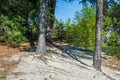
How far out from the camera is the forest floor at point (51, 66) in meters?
13.9

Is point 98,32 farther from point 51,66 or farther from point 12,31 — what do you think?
point 12,31

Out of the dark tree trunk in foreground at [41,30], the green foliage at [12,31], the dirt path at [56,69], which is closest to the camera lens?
the dirt path at [56,69]

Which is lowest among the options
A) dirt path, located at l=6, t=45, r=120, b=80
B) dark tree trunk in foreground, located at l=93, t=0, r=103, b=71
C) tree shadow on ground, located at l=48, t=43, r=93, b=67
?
dirt path, located at l=6, t=45, r=120, b=80

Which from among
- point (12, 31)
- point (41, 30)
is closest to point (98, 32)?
point (41, 30)

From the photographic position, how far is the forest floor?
13.9m

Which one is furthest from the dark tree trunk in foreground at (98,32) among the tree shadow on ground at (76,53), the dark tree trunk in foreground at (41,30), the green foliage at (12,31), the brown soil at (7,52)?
the green foliage at (12,31)

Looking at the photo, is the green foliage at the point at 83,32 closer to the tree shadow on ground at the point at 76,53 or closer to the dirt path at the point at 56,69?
the tree shadow on ground at the point at 76,53

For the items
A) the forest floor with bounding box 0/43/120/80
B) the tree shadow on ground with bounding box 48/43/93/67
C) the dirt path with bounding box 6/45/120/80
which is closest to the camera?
the dirt path with bounding box 6/45/120/80

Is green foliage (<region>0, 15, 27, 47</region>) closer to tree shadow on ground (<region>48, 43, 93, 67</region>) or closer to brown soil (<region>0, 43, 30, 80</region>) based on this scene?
brown soil (<region>0, 43, 30, 80</region>)

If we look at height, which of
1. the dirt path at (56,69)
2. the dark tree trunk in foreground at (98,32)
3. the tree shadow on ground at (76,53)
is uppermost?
the dark tree trunk in foreground at (98,32)

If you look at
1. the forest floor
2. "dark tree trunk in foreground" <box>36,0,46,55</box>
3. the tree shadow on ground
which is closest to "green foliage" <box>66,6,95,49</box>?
the tree shadow on ground

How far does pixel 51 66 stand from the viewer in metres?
15.7

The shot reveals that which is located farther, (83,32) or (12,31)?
(83,32)

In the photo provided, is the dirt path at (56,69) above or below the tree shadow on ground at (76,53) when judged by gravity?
below
